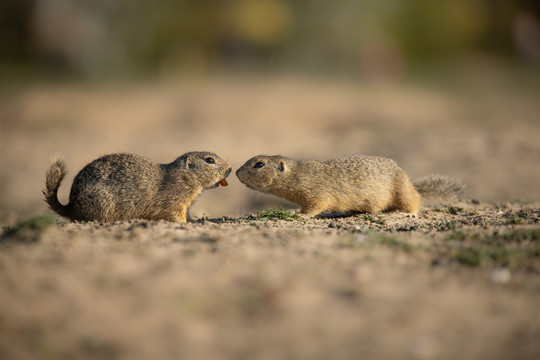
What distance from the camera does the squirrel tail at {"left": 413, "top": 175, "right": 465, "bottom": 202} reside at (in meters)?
8.30

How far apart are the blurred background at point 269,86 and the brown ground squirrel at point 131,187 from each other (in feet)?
8.90

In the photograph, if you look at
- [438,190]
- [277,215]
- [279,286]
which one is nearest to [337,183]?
[277,215]

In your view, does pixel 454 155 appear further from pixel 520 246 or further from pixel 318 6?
pixel 318 6

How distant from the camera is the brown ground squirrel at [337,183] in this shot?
779cm

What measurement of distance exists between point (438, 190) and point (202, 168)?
3849 millimetres

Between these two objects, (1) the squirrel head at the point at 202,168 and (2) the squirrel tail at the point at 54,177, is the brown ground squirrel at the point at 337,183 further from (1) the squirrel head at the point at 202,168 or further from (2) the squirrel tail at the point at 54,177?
(2) the squirrel tail at the point at 54,177

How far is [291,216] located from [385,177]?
164 cm

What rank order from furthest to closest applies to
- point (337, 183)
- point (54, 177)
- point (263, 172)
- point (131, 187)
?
point (263, 172) < point (337, 183) < point (131, 187) < point (54, 177)

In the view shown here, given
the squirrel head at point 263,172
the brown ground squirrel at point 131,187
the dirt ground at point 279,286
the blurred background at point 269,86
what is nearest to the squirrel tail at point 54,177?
the brown ground squirrel at point 131,187

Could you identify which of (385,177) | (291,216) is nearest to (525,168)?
(385,177)

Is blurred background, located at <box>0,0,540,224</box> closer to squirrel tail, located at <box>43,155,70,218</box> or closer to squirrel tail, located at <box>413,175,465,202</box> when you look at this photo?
squirrel tail, located at <box>413,175,465,202</box>

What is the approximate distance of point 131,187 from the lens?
688 cm

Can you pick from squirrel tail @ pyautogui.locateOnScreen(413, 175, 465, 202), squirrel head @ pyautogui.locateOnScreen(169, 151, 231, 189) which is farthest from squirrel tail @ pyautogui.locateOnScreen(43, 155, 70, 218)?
squirrel tail @ pyautogui.locateOnScreen(413, 175, 465, 202)

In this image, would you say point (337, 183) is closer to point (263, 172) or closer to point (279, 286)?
point (263, 172)
